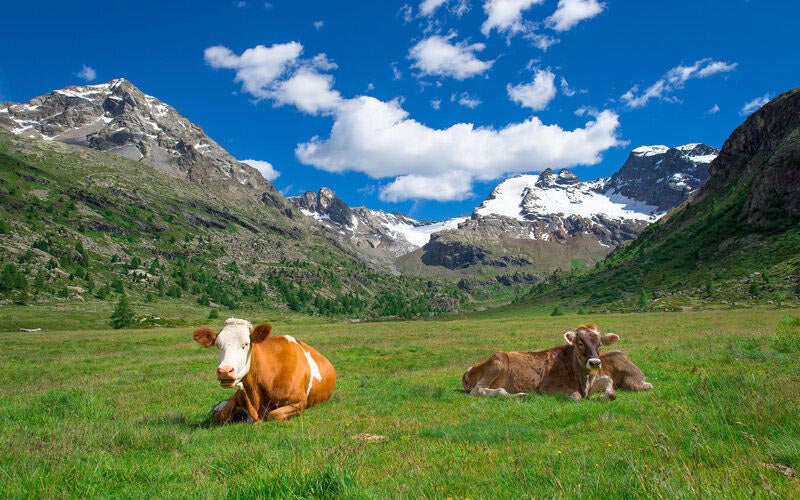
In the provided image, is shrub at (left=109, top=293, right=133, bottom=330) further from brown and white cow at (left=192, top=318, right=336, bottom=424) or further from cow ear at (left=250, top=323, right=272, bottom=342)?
cow ear at (left=250, top=323, right=272, bottom=342)

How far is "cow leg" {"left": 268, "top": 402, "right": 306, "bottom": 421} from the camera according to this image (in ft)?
34.3

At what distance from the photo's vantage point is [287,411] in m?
10.7

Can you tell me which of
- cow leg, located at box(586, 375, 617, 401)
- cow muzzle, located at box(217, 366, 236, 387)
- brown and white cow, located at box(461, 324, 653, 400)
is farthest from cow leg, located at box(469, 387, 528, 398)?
cow muzzle, located at box(217, 366, 236, 387)

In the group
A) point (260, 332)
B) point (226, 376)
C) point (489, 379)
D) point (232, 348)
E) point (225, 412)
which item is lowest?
point (489, 379)

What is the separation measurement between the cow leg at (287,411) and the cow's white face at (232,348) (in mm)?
1238

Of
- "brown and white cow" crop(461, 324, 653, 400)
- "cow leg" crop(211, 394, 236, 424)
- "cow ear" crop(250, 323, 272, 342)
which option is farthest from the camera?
"brown and white cow" crop(461, 324, 653, 400)

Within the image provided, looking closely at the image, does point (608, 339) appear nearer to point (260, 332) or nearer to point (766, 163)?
point (260, 332)

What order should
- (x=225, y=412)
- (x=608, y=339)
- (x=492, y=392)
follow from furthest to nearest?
(x=492, y=392) < (x=608, y=339) < (x=225, y=412)

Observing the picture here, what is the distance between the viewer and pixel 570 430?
803cm

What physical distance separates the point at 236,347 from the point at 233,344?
0.09 m

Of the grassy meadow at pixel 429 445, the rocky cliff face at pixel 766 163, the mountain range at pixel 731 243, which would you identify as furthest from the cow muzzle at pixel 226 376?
the rocky cliff face at pixel 766 163

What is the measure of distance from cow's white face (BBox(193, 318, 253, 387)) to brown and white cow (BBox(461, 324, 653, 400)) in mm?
7056

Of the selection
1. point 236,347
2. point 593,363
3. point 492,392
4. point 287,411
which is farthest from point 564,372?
point 236,347

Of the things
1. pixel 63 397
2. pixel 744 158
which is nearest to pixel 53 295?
pixel 63 397
